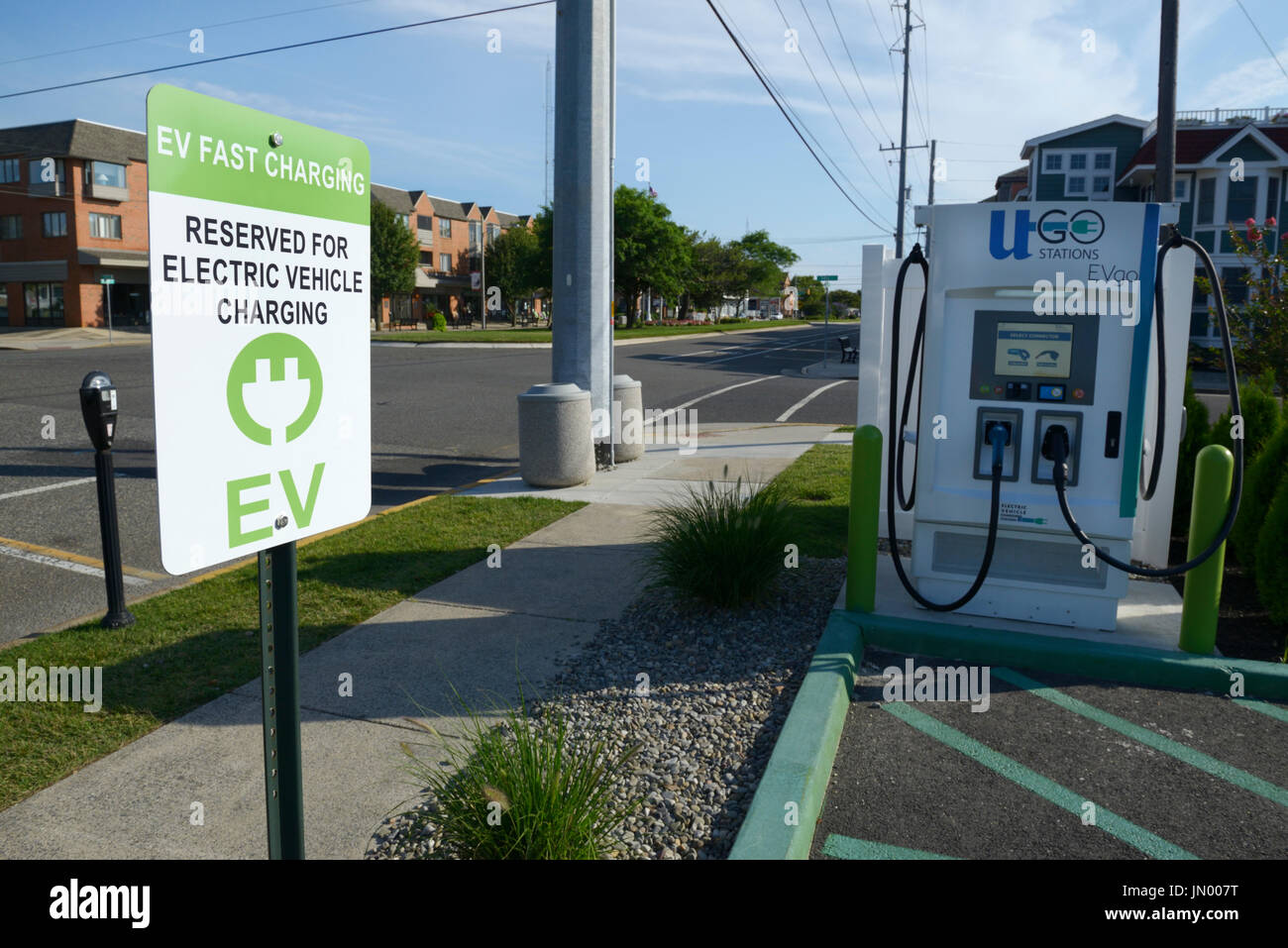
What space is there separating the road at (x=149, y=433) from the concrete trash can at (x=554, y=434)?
1.22m

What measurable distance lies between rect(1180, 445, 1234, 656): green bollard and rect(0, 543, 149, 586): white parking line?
6378 millimetres

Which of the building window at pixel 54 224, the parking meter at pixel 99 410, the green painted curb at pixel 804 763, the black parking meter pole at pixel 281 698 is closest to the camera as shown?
the black parking meter pole at pixel 281 698

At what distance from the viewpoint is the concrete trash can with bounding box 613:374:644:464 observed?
11.5m

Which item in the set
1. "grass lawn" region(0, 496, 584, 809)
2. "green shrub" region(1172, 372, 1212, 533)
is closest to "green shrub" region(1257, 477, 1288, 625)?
"green shrub" region(1172, 372, 1212, 533)

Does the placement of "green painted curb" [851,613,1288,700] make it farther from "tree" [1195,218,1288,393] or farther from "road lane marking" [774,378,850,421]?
"road lane marking" [774,378,850,421]

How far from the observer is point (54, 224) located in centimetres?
5075

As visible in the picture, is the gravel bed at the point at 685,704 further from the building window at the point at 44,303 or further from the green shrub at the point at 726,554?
the building window at the point at 44,303

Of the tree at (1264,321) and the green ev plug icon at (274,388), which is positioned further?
the tree at (1264,321)

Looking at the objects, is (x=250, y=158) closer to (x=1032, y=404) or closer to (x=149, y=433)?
(x=1032, y=404)

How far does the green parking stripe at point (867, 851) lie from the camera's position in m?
3.46

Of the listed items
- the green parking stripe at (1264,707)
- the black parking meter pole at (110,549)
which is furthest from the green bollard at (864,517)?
the black parking meter pole at (110,549)

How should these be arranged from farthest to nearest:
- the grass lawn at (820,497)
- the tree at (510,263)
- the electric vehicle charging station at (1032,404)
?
the tree at (510,263) → the grass lawn at (820,497) → the electric vehicle charging station at (1032,404)

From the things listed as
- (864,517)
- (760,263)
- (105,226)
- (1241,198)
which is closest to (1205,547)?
(864,517)
